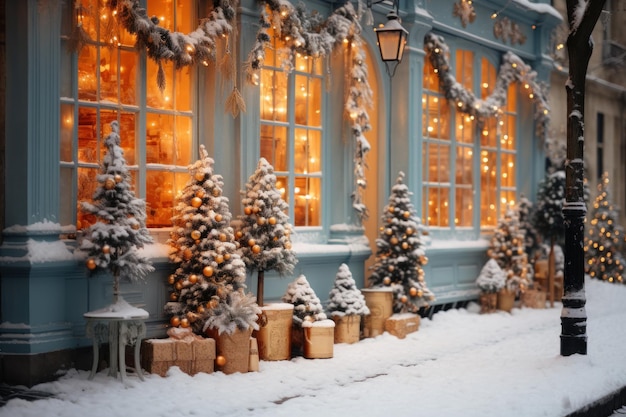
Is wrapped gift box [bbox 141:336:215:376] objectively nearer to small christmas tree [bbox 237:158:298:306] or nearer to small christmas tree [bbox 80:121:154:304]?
small christmas tree [bbox 80:121:154:304]

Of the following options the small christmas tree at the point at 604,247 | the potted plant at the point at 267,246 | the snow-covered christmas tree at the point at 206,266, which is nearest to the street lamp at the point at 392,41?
the potted plant at the point at 267,246

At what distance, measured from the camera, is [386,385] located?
9539 millimetres

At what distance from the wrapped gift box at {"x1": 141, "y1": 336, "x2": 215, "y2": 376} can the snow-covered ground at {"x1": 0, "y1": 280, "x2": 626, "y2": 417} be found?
15 centimetres

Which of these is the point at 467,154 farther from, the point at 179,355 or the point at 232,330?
the point at 179,355

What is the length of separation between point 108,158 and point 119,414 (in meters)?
2.73

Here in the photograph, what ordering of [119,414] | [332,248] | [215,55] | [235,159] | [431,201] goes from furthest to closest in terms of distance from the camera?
[431,201]
[332,248]
[235,159]
[215,55]
[119,414]

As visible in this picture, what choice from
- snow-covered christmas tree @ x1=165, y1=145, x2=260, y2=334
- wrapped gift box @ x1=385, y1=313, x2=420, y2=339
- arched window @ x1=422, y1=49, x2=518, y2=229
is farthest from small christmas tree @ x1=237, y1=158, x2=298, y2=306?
arched window @ x1=422, y1=49, x2=518, y2=229

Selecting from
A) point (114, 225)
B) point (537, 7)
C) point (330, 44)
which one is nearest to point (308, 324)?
point (114, 225)

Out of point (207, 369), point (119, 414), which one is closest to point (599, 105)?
point (207, 369)

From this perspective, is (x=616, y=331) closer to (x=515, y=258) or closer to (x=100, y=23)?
(x=515, y=258)

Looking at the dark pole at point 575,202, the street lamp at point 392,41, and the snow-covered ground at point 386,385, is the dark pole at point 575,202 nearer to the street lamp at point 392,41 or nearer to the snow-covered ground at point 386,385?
the snow-covered ground at point 386,385

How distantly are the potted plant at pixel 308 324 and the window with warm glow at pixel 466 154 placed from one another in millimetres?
4899

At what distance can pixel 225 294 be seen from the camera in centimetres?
1008

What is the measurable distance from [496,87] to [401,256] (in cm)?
528
